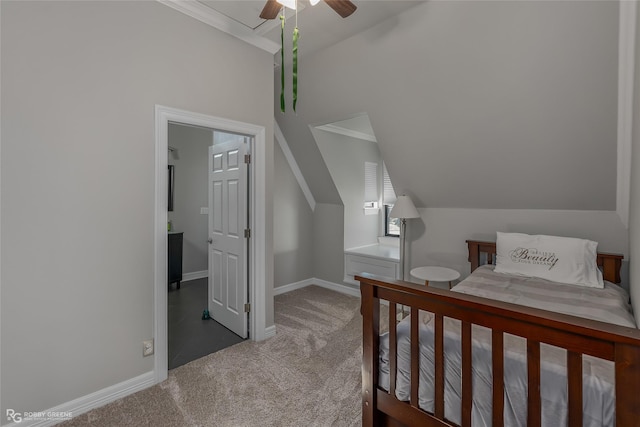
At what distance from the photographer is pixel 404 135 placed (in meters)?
2.98

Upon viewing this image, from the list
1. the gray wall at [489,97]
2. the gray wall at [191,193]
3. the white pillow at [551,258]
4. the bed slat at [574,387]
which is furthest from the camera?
the gray wall at [191,193]

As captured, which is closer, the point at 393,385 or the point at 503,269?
the point at 393,385

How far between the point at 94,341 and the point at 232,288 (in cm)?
118

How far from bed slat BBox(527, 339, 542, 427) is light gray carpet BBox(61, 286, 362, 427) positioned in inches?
39.9

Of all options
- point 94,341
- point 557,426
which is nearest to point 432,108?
point 557,426

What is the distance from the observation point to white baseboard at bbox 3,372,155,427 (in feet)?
5.54

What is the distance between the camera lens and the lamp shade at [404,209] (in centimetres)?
319

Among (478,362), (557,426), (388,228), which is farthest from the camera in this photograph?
(388,228)

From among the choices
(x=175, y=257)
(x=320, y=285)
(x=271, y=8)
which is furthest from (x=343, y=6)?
(x=175, y=257)

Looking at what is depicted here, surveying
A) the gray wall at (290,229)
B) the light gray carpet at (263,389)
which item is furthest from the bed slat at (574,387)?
the gray wall at (290,229)

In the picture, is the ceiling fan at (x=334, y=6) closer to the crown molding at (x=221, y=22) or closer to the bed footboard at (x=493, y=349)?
the crown molding at (x=221, y=22)

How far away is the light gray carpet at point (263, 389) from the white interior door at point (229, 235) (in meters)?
0.44

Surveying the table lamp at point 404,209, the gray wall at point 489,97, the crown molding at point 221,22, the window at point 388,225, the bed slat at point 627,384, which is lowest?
the bed slat at point 627,384

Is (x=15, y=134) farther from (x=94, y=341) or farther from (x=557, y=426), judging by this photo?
(x=557, y=426)
